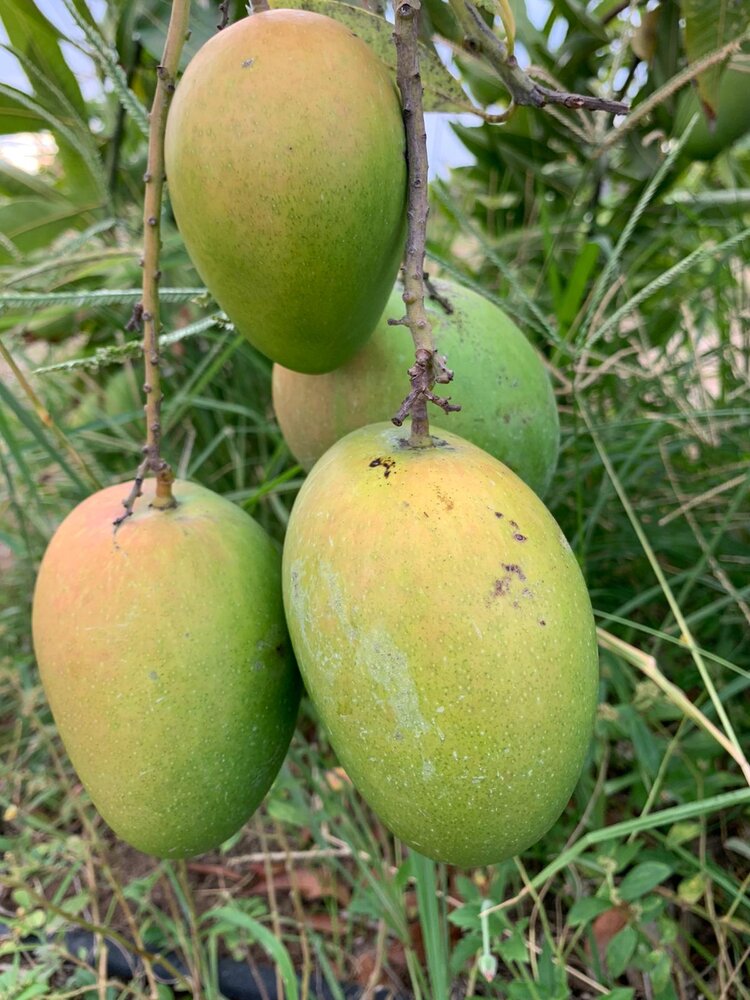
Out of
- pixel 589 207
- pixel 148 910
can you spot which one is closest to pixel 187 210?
pixel 148 910

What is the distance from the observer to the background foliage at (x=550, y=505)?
100cm

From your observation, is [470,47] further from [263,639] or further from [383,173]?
[263,639]

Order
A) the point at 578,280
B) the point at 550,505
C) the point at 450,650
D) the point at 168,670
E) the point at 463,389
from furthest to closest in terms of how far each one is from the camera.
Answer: the point at 550,505 → the point at 578,280 → the point at 463,389 → the point at 168,670 → the point at 450,650

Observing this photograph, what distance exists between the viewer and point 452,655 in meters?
0.59

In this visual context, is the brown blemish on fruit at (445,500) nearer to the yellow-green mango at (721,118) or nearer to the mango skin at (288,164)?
the mango skin at (288,164)

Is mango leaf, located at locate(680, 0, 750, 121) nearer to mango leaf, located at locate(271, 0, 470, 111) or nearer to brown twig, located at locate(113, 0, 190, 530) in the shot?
mango leaf, located at locate(271, 0, 470, 111)

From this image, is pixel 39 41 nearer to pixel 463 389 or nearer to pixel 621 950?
pixel 463 389

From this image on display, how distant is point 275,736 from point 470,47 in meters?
0.70

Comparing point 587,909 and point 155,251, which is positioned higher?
point 155,251

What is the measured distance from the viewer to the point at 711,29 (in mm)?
1022

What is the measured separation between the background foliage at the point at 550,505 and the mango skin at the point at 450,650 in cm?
22

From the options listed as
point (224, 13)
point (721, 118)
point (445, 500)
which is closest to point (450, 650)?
point (445, 500)

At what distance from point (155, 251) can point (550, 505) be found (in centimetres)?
86

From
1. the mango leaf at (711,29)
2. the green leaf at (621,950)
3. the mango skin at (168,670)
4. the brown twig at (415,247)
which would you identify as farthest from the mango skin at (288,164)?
the green leaf at (621,950)
